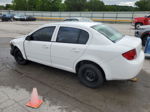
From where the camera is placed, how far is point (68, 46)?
12.1 ft

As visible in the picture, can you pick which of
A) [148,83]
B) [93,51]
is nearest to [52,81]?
[93,51]

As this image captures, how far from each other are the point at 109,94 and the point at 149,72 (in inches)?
81.4

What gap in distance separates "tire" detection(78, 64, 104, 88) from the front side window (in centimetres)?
136

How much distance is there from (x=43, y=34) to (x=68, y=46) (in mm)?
1076

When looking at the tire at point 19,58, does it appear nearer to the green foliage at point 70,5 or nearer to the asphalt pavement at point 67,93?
the asphalt pavement at point 67,93

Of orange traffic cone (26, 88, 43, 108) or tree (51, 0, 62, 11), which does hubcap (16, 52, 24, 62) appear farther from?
tree (51, 0, 62, 11)

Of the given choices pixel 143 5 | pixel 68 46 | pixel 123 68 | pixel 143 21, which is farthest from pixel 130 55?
pixel 143 5

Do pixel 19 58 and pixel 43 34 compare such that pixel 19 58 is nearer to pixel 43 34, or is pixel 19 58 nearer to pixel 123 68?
pixel 43 34

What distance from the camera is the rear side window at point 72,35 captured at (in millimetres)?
3565

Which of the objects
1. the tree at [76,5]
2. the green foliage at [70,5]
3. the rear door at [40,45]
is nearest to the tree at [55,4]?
the green foliage at [70,5]

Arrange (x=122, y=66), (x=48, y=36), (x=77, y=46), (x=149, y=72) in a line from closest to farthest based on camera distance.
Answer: (x=122, y=66)
(x=77, y=46)
(x=48, y=36)
(x=149, y=72)

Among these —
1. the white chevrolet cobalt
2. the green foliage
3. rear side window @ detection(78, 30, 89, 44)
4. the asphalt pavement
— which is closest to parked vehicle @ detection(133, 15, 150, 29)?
the asphalt pavement

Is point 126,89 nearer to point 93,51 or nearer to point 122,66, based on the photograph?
point 122,66

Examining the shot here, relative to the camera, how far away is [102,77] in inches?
137
